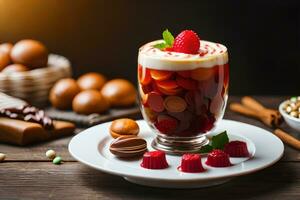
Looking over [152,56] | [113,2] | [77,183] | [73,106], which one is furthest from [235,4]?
[77,183]

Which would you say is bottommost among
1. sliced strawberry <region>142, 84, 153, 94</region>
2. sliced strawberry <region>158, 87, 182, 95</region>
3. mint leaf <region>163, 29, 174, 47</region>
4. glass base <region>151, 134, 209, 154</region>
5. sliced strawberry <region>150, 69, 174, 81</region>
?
glass base <region>151, 134, 209, 154</region>

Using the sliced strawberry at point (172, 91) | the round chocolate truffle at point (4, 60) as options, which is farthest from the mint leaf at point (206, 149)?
the round chocolate truffle at point (4, 60)

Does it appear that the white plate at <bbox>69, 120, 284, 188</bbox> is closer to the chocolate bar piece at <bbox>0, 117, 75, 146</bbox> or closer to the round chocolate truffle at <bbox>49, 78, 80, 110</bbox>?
the chocolate bar piece at <bbox>0, 117, 75, 146</bbox>

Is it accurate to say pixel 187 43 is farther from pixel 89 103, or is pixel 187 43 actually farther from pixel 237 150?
pixel 89 103

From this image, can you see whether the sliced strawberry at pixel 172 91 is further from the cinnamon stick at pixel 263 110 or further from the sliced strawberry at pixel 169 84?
the cinnamon stick at pixel 263 110

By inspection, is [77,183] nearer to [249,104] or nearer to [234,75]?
[249,104]

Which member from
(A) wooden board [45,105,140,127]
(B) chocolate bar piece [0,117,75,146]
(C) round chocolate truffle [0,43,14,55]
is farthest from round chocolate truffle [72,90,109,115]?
(C) round chocolate truffle [0,43,14,55]
